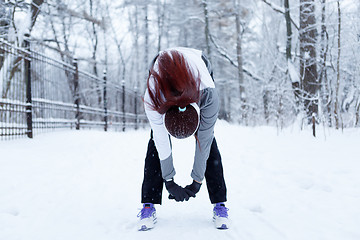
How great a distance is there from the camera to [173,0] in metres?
18.7

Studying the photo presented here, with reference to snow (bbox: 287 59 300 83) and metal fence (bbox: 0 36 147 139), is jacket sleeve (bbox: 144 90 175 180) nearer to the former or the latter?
metal fence (bbox: 0 36 147 139)

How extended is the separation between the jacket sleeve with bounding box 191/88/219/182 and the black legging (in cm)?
26

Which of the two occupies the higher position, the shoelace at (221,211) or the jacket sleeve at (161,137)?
the jacket sleeve at (161,137)

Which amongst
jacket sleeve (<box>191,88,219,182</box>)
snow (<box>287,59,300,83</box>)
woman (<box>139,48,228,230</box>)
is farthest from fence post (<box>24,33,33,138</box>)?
snow (<box>287,59,300,83</box>)

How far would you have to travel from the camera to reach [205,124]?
5.62 feet

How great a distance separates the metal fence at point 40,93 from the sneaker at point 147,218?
3287 mm

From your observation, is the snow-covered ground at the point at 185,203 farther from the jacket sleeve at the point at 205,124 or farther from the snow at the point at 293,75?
the snow at the point at 293,75

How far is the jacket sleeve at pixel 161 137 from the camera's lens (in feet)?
5.41

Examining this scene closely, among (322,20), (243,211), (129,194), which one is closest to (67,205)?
(129,194)

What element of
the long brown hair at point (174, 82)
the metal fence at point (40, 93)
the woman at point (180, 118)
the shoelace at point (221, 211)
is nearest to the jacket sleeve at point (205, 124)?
the woman at point (180, 118)

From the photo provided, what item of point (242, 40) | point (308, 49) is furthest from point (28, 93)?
point (242, 40)

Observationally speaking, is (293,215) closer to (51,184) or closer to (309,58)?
(51,184)

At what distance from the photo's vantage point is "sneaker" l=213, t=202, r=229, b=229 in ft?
6.21

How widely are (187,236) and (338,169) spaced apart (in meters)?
2.05
